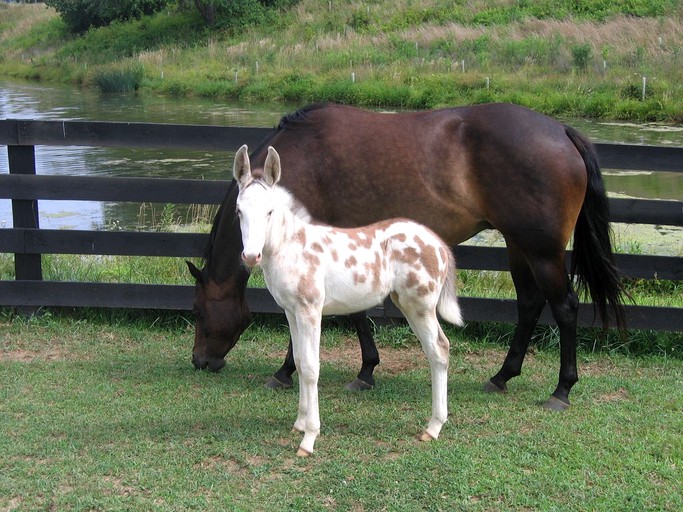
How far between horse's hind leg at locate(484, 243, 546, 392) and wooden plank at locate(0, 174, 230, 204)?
7.41 feet

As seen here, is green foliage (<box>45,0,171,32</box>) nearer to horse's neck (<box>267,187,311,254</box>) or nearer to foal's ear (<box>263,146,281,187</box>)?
horse's neck (<box>267,187,311,254</box>)

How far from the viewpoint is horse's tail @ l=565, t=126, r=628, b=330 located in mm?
4934

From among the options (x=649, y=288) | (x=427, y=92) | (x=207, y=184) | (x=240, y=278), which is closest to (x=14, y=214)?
(x=207, y=184)

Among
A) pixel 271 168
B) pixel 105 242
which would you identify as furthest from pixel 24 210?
pixel 271 168

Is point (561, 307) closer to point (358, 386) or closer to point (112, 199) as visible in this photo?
point (358, 386)

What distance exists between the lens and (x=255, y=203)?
144 inches

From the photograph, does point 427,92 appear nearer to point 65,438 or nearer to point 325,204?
point 325,204

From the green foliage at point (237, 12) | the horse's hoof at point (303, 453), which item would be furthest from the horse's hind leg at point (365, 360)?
the green foliage at point (237, 12)

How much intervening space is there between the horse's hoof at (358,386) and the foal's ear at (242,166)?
1.76 metres

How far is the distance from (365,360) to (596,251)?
63.0 inches

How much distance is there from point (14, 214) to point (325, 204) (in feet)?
8.82

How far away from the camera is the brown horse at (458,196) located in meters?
4.73

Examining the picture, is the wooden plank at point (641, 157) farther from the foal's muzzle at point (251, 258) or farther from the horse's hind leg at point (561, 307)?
the foal's muzzle at point (251, 258)

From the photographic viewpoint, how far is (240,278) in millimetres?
4887
